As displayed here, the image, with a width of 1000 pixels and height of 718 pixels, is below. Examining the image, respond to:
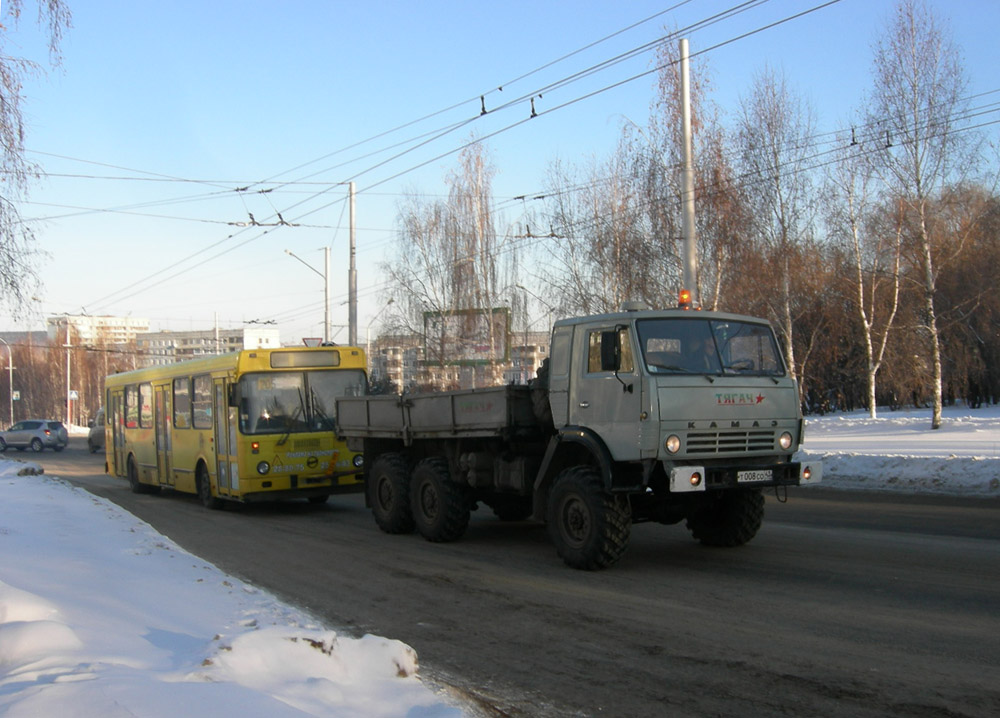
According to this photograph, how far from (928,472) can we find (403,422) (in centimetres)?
944

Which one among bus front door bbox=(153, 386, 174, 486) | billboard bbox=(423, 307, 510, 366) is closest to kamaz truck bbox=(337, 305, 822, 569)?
bus front door bbox=(153, 386, 174, 486)

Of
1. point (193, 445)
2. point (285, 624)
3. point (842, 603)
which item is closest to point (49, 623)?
point (285, 624)

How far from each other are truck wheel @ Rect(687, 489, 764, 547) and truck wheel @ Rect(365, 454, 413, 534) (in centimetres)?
386

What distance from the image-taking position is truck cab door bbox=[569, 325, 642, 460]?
8688 mm

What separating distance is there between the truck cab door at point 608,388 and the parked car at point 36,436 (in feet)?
149

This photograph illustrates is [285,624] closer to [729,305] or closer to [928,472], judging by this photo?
[928,472]

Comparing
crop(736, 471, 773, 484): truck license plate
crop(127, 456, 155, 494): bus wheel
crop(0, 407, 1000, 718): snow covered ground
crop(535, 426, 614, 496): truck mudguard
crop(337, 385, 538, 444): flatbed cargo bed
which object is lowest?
crop(127, 456, 155, 494): bus wheel

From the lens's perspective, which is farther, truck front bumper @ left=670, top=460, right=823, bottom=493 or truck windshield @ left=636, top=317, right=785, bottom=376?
truck windshield @ left=636, top=317, right=785, bottom=376

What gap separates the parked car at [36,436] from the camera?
4756cm

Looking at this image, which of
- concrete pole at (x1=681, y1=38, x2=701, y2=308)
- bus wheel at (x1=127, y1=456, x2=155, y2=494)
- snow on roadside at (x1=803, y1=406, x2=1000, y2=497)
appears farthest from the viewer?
bus wheel at (x1=127, y1=456, x2=155, y2=494)

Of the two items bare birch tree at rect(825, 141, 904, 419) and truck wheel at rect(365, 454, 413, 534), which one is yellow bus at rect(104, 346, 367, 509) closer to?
truck wheel at rect(365, 454, 413, 534)

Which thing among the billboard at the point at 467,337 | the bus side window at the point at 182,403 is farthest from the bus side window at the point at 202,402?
the billboard at the point at 467,337

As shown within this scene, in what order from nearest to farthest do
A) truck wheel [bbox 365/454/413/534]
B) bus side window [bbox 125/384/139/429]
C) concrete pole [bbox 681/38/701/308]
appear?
truck wheel [bbox 365/454/413/534]
concrete pole [bbox 681/38/701/308]
bus side window [bbox 125/384/139/429]

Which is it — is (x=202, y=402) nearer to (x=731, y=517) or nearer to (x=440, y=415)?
(x=440, y=415)
